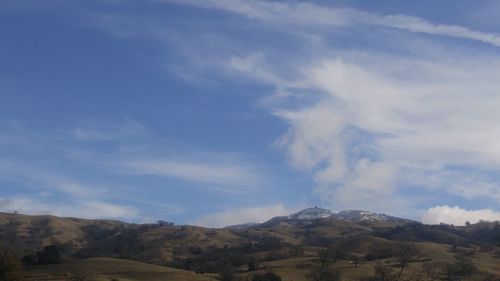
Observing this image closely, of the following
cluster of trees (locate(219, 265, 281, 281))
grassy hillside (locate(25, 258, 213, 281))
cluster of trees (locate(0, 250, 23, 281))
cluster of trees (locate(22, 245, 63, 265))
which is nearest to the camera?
cluster of trees (locate(0, 250, 23, 281))

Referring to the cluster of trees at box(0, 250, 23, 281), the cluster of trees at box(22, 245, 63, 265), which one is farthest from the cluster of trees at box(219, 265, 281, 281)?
the cluster of trees at box(0, 250, 23, 281)

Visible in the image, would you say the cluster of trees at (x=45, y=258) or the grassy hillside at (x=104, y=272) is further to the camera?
the cluster of trees at (x=45, y=258)

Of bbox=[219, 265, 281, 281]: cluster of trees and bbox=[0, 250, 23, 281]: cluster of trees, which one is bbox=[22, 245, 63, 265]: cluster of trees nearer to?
bbox=[219, 265, 281, 281]: cluster of trees

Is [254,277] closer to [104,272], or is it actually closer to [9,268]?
[104,272]

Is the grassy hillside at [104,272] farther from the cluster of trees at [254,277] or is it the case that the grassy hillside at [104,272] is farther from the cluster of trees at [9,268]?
→ the cluster of trees at [9,268]

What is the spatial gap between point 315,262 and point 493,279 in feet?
133

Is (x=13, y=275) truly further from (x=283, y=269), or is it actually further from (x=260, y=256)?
(x=260, y=256)

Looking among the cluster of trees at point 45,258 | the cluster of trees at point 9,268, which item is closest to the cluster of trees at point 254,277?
the cluster of trees at point 45,258

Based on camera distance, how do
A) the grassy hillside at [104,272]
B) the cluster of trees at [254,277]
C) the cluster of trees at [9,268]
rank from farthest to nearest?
the cluster of trees at [254,277] < the grassy hillside at [104,272] < the cluster of trees at [9,268]

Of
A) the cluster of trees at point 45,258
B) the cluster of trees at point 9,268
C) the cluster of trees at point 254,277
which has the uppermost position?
the cluster of trees at point 45,258

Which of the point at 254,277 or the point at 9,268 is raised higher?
the point at 254,277

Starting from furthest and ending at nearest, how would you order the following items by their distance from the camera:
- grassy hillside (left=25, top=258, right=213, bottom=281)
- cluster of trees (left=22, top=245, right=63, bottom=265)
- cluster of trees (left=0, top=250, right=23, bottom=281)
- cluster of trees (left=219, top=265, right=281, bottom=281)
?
cluster of trees (left=22, top=245, right=63, bottom=265), cluster of trees (left=219, top=265, right=281, bottom=281), grassy hillside (left=25, top=258, right=213, bottom=281), cluster of trees (left=0, top=250, right=23, bottom=281)

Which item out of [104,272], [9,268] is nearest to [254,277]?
[104,272]

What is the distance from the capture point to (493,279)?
456 ft
